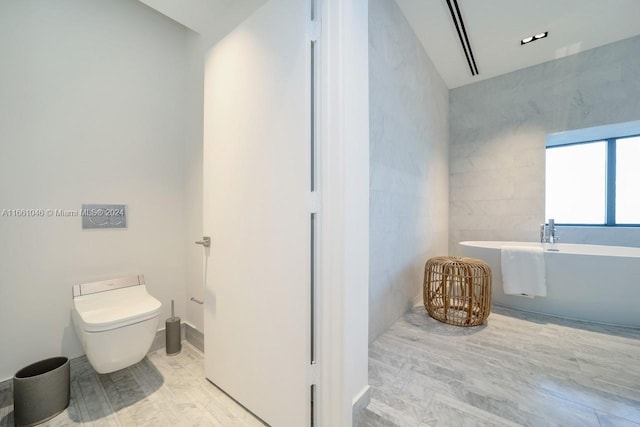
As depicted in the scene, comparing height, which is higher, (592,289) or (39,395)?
(592,289)

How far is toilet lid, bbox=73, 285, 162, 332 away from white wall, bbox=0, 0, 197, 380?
0.52 ft

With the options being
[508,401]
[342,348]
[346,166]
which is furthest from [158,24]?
[508,401]

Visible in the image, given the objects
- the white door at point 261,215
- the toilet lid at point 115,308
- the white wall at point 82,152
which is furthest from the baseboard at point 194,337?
the toilet lid at point 115,308

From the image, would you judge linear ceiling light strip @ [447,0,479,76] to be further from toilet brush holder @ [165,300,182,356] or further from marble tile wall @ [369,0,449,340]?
toilet brush holder @ [165,300,182,356]

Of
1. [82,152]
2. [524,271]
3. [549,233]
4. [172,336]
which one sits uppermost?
[82,152]

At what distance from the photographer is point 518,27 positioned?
2320 mm

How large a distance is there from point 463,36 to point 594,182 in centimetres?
Answer: 250

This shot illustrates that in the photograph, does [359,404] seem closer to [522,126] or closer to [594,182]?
[522,126]

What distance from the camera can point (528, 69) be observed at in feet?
9.68

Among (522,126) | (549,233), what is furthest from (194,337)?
(522,126)

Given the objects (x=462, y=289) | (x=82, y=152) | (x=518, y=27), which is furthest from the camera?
(x=518, y=27)

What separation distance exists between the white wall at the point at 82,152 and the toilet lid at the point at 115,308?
16cm

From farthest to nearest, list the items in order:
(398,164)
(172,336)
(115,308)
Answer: (398,164)
(172,336)
(115,308)

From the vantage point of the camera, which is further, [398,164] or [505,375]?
[398,164]
